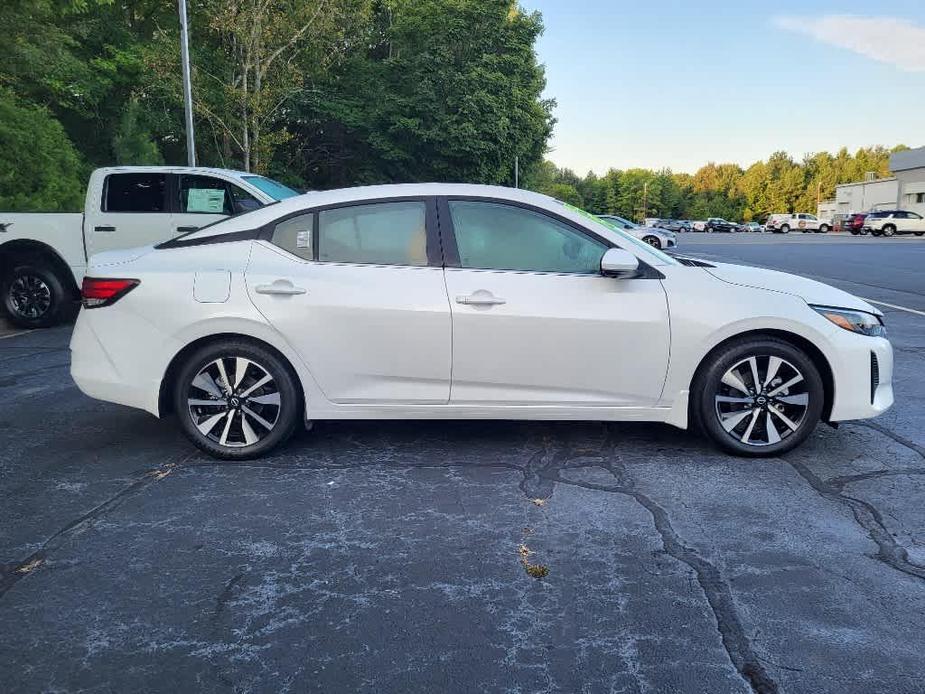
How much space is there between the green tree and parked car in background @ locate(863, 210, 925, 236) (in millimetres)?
47823

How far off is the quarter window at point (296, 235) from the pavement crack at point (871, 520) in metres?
3.07

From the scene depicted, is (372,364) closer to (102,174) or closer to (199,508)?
(199,508)

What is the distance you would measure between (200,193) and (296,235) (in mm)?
5411

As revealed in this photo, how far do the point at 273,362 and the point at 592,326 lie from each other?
1824mm

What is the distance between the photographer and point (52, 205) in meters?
17.7

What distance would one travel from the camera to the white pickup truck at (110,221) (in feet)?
30.8

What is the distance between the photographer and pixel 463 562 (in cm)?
332

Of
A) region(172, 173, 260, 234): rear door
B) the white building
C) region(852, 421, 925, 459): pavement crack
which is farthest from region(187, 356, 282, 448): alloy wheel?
the white building

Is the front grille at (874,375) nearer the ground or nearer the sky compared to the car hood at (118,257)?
nearer the ground

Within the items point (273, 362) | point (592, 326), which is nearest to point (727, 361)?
point (592, 326)

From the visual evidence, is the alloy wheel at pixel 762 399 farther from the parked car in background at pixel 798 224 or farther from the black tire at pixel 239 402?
the parked car in background at pixel 798 224

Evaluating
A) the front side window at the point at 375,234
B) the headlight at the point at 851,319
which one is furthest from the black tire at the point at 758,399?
the front side window at the point at 375,234

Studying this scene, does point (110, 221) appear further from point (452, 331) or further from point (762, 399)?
point (762, 399)

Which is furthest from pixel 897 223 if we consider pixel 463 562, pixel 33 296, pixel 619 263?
pixel 463 562
